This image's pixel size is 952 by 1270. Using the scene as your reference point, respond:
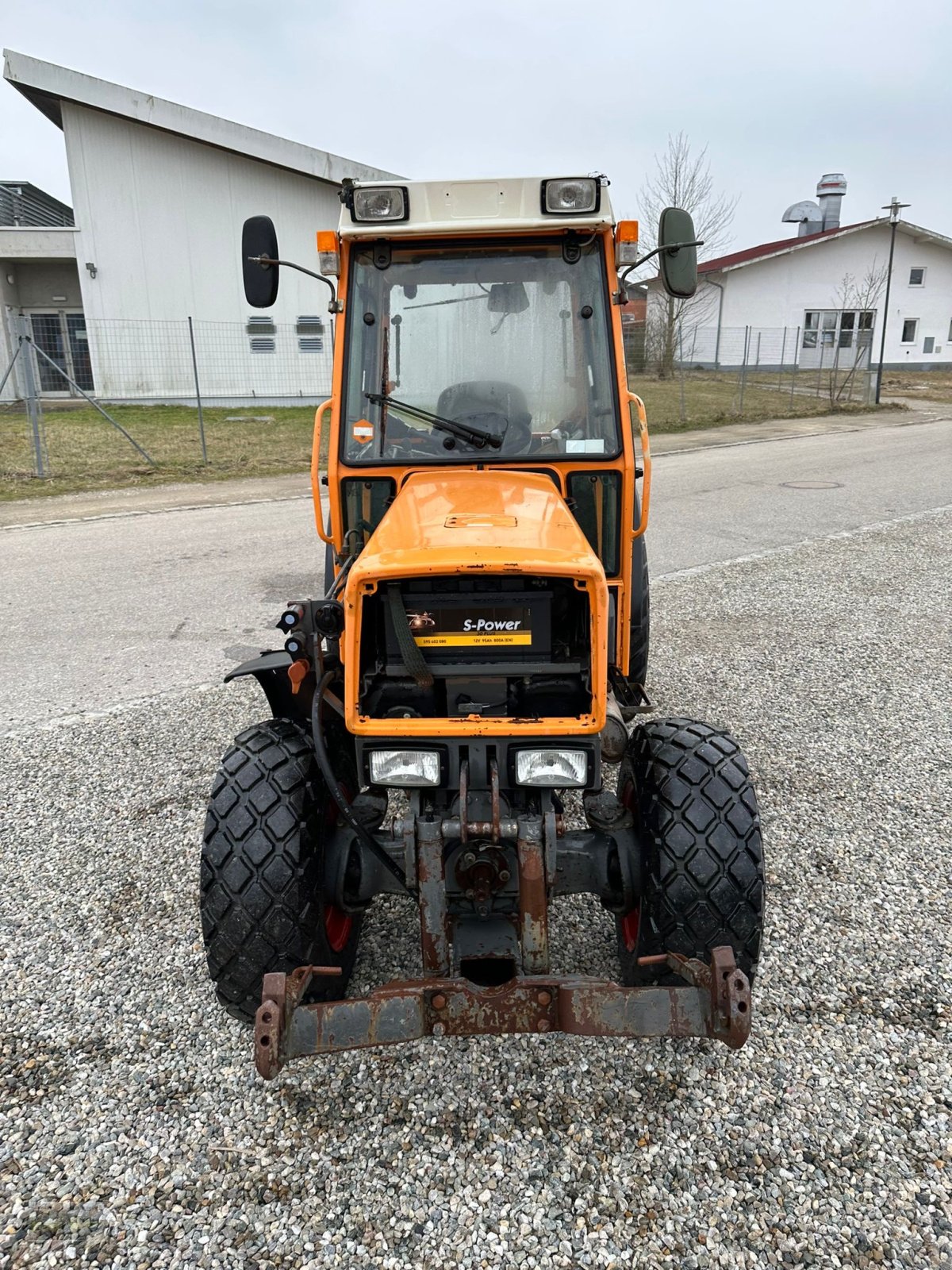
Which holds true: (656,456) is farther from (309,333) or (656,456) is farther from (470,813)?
(470,813)

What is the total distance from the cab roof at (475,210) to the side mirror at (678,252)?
0.78ft

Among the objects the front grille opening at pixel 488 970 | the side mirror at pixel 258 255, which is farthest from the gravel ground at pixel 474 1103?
the side mirror at pixel 258 255

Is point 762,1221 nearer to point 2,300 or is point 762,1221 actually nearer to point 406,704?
point 406,704

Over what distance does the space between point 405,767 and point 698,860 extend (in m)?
0.87

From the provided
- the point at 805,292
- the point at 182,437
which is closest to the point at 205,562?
the point at 182,437

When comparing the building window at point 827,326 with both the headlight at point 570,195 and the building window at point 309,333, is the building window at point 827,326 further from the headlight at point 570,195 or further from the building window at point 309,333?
the headlight at point 570,195

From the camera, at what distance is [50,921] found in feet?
10.7

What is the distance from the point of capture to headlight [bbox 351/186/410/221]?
11.1 ft

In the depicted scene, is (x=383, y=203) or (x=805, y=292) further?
(x=805, y=292)

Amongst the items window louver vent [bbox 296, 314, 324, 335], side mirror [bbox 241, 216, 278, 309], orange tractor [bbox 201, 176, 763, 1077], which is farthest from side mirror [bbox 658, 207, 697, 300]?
window louver vent [bbox 296, 314, 324, 335]

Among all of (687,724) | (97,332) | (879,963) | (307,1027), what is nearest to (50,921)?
(307,1027)

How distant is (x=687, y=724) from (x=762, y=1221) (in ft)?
4.43

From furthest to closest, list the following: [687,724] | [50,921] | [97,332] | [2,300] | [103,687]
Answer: [2,300] → [97,332] → [103,687] → [50,921] → [687,724]

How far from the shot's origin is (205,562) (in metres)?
8.35
